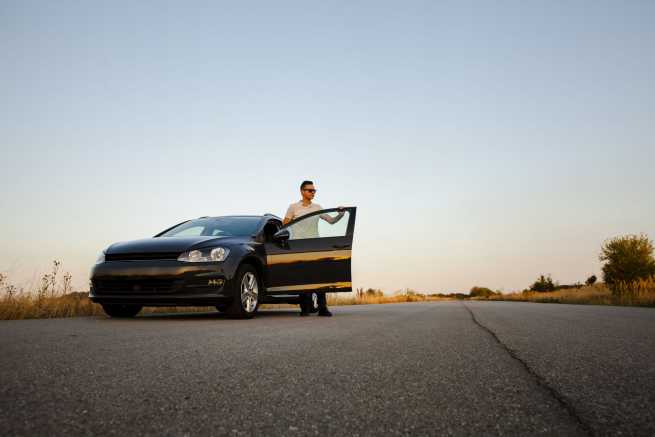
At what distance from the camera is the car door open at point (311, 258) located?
8945 mm

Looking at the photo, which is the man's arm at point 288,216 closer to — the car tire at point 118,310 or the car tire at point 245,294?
the car tire at point 245,294

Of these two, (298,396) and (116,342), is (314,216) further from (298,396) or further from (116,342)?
(298,396)

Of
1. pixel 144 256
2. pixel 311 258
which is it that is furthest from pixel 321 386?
pixel 311 258

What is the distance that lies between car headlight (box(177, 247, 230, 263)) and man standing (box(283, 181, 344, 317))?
1770 millimetres

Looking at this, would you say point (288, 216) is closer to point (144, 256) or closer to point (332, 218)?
point (332, 218)

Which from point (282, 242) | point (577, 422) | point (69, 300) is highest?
point (282, 242)

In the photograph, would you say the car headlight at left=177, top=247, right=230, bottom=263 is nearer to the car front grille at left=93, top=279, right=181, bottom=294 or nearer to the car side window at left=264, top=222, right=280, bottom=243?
the car front grille at left=93, top=279, right=181, bottom=294

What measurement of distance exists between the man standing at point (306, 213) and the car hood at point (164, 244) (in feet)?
5.01

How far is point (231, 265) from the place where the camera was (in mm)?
7875

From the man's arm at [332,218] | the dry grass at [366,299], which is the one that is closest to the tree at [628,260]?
the dry grass at [366,299]

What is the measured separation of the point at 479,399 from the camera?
99.0 inches

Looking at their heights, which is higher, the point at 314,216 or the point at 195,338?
the point at 314,216

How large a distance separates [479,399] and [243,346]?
95.7 inches

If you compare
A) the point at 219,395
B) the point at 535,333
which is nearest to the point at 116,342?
the point at 219,395
